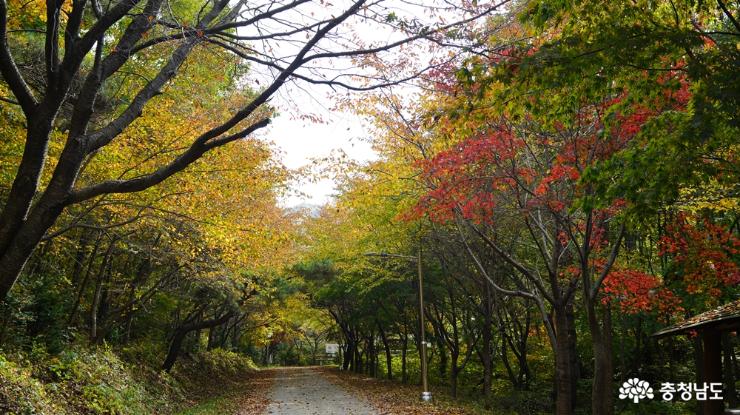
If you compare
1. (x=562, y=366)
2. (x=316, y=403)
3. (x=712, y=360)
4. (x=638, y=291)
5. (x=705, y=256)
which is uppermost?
(x=705, y=256)

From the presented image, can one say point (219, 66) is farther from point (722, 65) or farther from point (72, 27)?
point (722, 65)

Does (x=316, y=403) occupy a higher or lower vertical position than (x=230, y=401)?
higher

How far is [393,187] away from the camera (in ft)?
45.3

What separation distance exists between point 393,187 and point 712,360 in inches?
313

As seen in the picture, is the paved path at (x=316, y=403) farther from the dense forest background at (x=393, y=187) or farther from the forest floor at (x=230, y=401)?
the dense forest background at (x=393, y=187)

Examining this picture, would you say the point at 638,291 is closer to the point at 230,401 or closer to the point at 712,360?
the point at 712,360

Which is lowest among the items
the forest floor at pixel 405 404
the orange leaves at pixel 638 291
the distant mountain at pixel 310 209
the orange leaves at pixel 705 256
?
the forest floor at pixel 405 404

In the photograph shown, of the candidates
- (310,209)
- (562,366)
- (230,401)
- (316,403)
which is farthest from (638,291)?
(310,209)

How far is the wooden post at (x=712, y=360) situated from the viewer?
25.6 ft

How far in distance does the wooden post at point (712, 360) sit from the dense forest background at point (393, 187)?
6.12ft

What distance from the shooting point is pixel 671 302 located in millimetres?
13289

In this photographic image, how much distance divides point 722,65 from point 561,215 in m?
5.78

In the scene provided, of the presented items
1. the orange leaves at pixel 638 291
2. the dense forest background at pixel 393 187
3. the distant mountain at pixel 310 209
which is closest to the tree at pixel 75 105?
the dense forest background at pixel 393 187

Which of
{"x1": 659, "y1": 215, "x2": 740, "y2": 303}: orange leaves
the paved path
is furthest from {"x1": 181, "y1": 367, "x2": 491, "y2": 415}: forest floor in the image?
{"x1": 659, "y1": 215, "x2": 740, "y2": 303}: orange leaves
